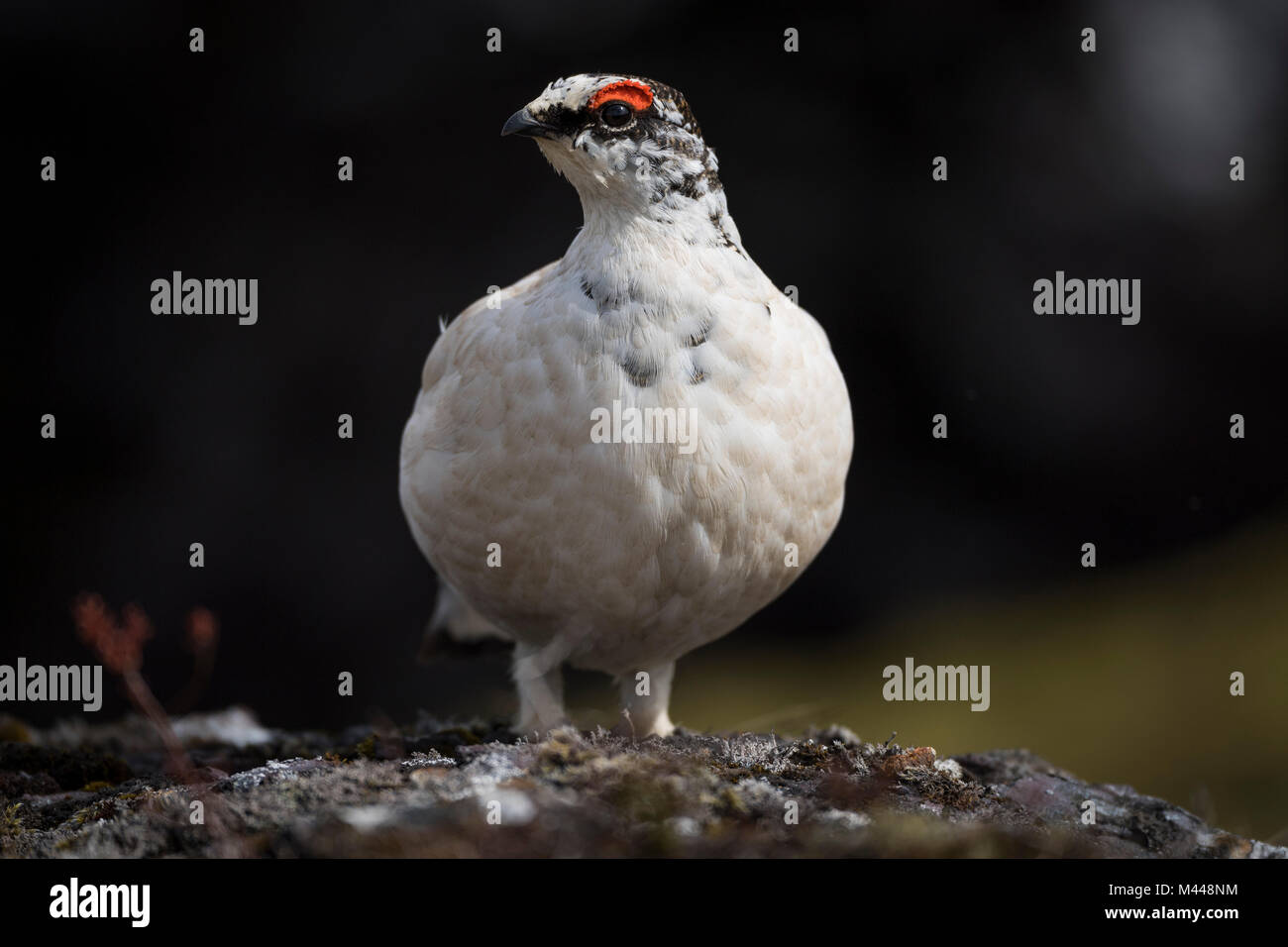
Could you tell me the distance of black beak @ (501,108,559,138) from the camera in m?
3.82

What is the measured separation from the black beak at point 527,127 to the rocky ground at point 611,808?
5.81 ft

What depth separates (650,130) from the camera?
3.85 m

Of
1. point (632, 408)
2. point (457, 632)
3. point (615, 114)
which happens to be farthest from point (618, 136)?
point (457, 632)

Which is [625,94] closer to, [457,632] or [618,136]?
[618,136]

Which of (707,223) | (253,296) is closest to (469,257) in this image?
(253,296)

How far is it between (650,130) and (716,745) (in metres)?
1.84

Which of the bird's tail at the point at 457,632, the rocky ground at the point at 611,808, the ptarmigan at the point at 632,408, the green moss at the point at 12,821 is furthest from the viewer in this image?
the bird's tail at the point at 457,632

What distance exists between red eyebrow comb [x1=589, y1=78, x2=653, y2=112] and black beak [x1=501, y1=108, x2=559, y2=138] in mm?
149

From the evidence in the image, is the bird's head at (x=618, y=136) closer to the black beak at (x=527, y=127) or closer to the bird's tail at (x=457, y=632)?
the black beak at (x=527, y=127)

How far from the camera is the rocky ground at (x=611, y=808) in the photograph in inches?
111

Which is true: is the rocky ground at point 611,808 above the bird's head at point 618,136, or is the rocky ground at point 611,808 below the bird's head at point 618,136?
below

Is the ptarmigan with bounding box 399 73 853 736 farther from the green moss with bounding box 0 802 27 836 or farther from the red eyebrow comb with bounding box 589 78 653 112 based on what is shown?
the green moss with bounding box 0 802 27 836

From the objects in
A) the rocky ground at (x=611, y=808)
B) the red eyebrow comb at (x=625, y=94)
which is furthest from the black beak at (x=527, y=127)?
the rocky ground at (x=611, y=808)
